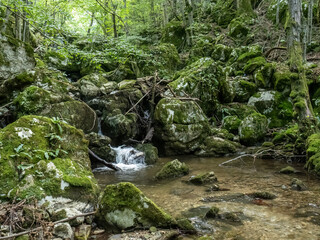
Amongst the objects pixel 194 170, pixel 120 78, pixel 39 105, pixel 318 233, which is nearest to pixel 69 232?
pixel 318 233

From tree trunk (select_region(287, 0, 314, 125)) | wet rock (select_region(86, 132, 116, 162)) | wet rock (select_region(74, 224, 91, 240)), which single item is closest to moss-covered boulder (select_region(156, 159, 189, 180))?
wet rock (select_region(86, 132, 116, 162))

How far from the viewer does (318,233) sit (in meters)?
3.60

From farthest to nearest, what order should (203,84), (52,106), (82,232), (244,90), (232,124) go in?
1. (244,90)
2. (203,84)
3. (232,124)
4. (52,106)
5. (82,232)

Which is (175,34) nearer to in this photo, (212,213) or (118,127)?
(118,127)

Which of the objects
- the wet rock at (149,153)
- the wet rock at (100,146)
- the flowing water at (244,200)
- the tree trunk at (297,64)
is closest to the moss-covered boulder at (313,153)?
the flowing water at (244,200)

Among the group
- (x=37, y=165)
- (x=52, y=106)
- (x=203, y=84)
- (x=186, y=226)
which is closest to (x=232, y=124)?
(x=203, y=84)

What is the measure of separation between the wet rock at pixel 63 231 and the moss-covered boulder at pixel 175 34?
20529 millimetres

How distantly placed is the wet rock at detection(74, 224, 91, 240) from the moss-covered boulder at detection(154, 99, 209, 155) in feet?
21.7

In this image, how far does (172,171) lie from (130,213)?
338 cm

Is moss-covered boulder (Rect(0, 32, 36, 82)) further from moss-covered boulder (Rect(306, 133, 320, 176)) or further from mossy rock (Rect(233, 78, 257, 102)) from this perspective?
mossy rock (Rect(233, 78, 257, 102))

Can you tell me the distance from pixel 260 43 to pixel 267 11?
3.76 metres

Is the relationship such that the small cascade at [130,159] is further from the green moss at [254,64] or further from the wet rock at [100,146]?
the green moss at [254,64]

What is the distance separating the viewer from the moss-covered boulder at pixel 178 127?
10.1 m

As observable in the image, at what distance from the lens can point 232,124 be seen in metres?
11.6
